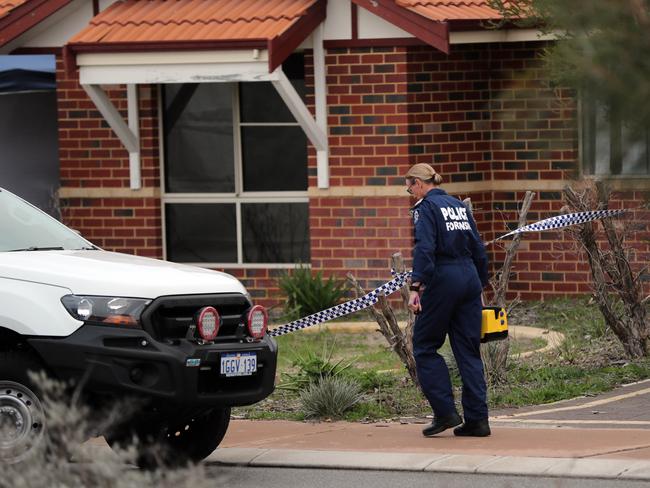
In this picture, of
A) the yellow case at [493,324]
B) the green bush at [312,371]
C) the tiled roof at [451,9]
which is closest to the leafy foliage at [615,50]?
the yellow case at [493,324]

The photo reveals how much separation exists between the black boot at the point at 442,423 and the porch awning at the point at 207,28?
5673 mm

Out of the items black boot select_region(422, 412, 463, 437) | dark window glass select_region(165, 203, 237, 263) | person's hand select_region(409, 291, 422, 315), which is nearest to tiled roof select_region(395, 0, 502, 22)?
dark window glass select_region(165, 203, 237, 263)

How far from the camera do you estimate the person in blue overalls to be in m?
9.00

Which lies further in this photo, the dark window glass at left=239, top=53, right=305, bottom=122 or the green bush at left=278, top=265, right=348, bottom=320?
the dark window glass at left=239, top=53, right=305, bottom=122

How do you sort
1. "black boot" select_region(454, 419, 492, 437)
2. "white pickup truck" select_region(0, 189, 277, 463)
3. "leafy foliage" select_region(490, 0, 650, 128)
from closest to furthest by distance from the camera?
"leafy foliage" select_region(490, 0, 650, 128) → "white pickup truck" select_region(0, 189, 277, 463) → "black boot" select_region(454, 419, 492, 437)

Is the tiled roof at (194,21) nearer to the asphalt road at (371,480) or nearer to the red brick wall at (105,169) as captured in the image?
the red brick wall at (105,169)

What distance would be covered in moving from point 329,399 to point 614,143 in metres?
6.66

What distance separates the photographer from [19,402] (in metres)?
7.67

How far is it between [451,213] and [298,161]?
22.9ft

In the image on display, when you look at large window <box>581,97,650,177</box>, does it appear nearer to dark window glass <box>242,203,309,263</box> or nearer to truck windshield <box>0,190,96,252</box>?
truck windshield <box>0,190,96,252</box>

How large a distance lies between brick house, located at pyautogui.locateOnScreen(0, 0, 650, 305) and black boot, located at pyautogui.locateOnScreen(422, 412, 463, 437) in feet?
18.0

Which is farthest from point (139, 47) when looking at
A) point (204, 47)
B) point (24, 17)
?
point (24, 17)

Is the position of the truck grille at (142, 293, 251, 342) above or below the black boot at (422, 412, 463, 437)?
above

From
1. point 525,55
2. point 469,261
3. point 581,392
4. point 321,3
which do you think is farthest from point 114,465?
point 525,55
